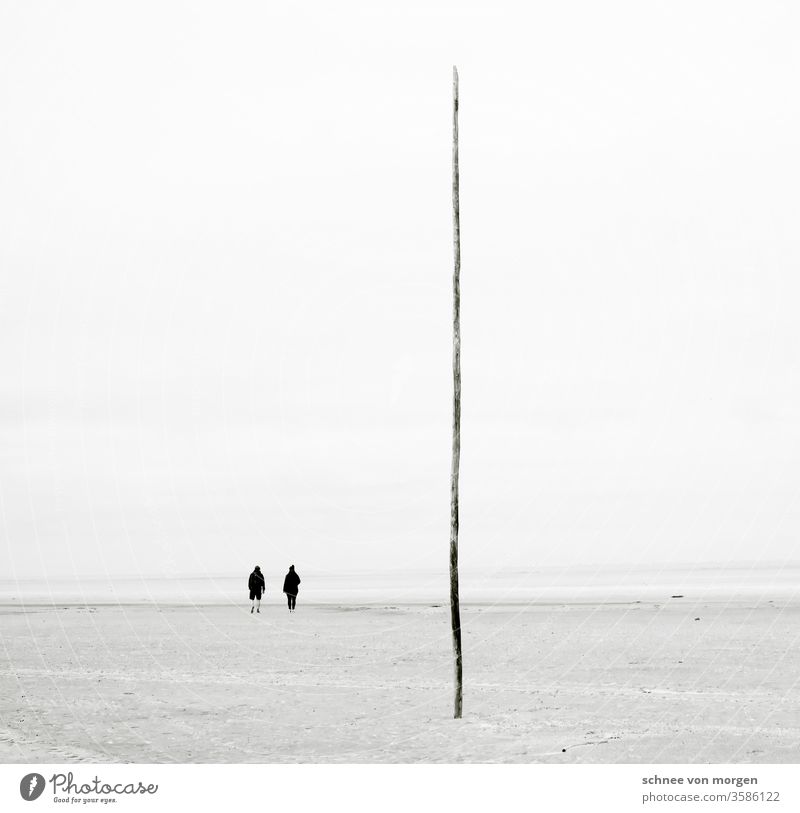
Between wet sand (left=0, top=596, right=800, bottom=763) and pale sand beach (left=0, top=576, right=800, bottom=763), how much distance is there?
0.18ft

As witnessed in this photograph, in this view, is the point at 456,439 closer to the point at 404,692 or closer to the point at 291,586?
the point at 404,692

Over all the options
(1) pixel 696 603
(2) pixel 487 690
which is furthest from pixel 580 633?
(1) pixel 696 603

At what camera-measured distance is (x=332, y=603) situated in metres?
46.2

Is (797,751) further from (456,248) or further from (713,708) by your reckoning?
(456,248)

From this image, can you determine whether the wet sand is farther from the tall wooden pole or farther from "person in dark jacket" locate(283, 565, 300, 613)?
"person in dark jacket" locate(283, 565, 300, 613)

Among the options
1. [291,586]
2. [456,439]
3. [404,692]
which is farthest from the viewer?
[291,586]

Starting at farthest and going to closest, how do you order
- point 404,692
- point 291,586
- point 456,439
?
point 291,586 < point 404,692 < point 456,439

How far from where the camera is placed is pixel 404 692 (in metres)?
18.8

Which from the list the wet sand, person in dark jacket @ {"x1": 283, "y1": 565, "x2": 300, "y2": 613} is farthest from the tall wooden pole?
person in dark jacket @ {"x1": 283, "y1": 565, "x2": 300, "y2": 613}

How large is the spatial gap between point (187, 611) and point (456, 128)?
29.8m

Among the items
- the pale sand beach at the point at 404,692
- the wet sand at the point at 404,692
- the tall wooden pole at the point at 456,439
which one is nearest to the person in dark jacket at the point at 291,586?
the pale sand beach at the point at 404,692

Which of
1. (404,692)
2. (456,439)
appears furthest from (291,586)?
(456,439)

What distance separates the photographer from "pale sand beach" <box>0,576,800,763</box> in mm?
14281
